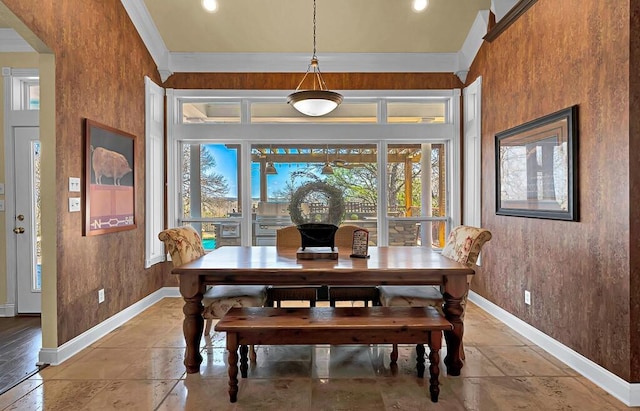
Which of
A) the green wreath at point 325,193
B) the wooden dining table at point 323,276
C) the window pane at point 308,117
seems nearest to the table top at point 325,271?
the wooden dining table at point 323,276

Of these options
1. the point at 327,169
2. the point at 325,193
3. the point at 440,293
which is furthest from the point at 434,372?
the point at 327,169

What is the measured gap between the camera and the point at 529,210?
10.9 feet

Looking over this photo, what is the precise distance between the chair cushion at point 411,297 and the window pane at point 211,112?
2.97 metres

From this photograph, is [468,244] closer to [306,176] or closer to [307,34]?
[306,176]

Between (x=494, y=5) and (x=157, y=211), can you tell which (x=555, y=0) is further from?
(x=157, y=211)

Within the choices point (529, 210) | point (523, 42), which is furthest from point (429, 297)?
point (523, 42)

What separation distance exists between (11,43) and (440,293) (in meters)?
4.66

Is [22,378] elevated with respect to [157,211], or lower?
lower

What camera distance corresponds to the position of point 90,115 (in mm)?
3266

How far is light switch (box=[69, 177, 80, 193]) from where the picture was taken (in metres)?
3.01

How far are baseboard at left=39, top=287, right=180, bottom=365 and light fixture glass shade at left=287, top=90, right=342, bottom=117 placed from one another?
2469mm

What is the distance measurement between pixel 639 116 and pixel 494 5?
2108 mm

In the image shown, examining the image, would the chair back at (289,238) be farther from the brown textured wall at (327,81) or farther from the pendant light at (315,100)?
the brown textured wall at (327,81)

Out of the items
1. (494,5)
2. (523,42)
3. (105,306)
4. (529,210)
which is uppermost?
(494,5)
